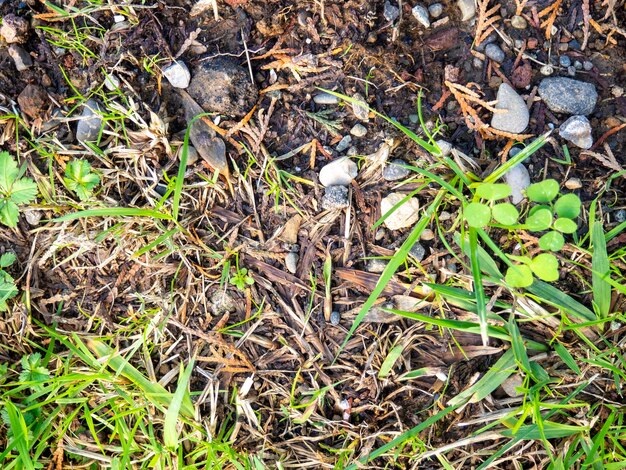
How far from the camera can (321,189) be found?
81.0 inches

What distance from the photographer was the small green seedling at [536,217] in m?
1.78

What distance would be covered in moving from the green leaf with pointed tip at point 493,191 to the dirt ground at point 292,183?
23 centimetres

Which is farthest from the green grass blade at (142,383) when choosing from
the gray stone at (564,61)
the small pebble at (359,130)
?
the gray stone at (564,61)

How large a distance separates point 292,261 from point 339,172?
381mm

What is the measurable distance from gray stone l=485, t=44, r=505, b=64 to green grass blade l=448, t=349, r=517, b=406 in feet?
3.59

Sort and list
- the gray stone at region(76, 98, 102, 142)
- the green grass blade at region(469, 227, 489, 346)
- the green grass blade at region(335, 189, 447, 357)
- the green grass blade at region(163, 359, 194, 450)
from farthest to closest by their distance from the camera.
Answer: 1. the gray stone at region(76, 98, 102, 142)
2. the green grass blade at region(163, 359, 194, 450)
3. the green grass blade at region(335, 189, 447, 357)
4. the green grass blade at region(469, 227, 489, 346)

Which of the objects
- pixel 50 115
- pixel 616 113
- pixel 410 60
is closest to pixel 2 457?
pixel 50 115

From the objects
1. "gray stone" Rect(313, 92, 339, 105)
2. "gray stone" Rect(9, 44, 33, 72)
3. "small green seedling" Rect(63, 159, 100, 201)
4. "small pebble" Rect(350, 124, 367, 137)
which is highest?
"gray stone" Rect(9, 44, 33, 72)

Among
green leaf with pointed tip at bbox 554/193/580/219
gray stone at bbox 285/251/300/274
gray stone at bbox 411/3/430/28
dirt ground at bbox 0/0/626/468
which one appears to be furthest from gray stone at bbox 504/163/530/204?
gray stone at bbox 285/251/300/274

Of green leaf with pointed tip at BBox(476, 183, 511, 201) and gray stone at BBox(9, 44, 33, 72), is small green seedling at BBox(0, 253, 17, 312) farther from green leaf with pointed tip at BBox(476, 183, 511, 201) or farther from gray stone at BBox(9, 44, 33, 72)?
green leaf with pointed tip at BBox(476, 183, 511, 201)

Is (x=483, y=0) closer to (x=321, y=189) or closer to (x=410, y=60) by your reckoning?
(x=410, y=60)

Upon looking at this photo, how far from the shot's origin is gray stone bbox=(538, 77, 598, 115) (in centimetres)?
198

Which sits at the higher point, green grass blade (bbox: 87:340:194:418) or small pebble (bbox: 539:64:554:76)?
small pebble (bbox: 539:64:554:76)

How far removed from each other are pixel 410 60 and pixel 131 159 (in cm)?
114
